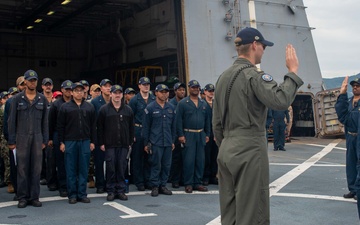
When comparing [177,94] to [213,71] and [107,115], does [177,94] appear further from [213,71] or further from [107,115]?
[213,71]

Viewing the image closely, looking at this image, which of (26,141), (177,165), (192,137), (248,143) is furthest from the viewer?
(177,165)

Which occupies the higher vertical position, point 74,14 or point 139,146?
point 74,14

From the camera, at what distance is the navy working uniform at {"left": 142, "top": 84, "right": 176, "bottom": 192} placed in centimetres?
764

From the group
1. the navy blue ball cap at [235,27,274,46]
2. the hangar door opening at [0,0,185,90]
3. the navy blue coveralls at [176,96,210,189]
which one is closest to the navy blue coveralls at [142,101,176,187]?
the navy blue coveralls at [176,96,210,189]

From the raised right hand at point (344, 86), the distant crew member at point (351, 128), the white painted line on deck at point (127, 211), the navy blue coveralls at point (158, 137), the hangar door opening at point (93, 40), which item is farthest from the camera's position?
the hangar door opening at point (93, 40)

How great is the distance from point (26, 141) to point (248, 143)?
4.38 metres

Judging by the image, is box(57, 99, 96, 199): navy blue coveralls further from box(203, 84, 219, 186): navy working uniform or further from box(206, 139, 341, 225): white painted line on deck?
box(203, 84, 219, 186): navy working uniform

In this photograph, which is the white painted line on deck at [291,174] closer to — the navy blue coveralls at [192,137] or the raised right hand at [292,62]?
the navy blue coveralls at [192,137]

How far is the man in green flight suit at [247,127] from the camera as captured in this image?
3.26 m

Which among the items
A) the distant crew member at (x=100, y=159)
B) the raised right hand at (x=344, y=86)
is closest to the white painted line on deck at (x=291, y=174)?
the raised right hand at (x=344, y=86)

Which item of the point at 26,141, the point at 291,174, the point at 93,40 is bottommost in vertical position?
the point at 291,174

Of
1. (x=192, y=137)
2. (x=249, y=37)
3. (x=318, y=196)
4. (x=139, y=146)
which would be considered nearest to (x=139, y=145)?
(x=139, y=146)

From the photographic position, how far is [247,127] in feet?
11.0

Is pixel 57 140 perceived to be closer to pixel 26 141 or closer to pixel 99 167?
pixel 99 167
